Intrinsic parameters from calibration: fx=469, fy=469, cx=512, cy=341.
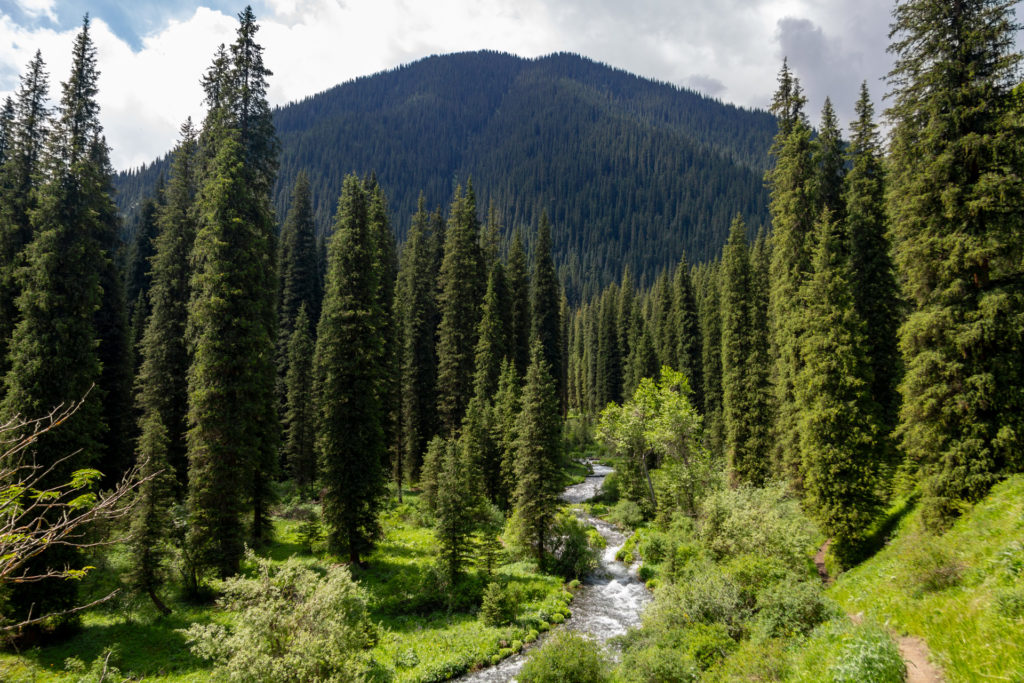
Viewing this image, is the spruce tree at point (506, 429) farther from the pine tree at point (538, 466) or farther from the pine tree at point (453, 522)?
the pine tree at point (453, 522)

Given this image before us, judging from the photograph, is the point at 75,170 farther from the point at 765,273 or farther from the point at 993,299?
the point at 765,273

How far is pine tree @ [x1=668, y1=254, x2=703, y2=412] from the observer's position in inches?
2335

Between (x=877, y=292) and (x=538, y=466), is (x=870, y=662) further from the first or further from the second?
(x=877, y=292)

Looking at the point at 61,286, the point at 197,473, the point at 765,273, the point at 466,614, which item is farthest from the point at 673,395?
the point at 61,286

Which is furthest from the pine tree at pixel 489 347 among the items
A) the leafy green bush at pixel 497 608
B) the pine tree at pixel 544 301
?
the leafy green bush at pixel 497 608

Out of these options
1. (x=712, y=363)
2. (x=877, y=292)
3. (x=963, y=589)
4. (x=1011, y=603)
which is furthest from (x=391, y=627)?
(x=712, y=363)

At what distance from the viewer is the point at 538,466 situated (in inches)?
1187

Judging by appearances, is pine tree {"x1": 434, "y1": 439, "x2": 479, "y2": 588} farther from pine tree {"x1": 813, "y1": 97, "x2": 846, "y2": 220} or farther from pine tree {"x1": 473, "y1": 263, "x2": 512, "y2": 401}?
pine tree {"x1": 813, "y1": 97, "x2": 846, "y2": 220}

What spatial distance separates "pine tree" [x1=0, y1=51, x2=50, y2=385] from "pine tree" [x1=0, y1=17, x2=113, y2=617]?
5.33 m

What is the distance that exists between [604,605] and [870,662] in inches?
730

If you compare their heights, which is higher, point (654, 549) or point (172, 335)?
point (172, 335)

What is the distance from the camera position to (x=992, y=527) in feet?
44.2

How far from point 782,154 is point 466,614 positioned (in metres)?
33.0

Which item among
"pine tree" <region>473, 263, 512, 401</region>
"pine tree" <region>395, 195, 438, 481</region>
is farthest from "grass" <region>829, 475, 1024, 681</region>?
"pine tree" <region>395, 195, 438, 481</region>
